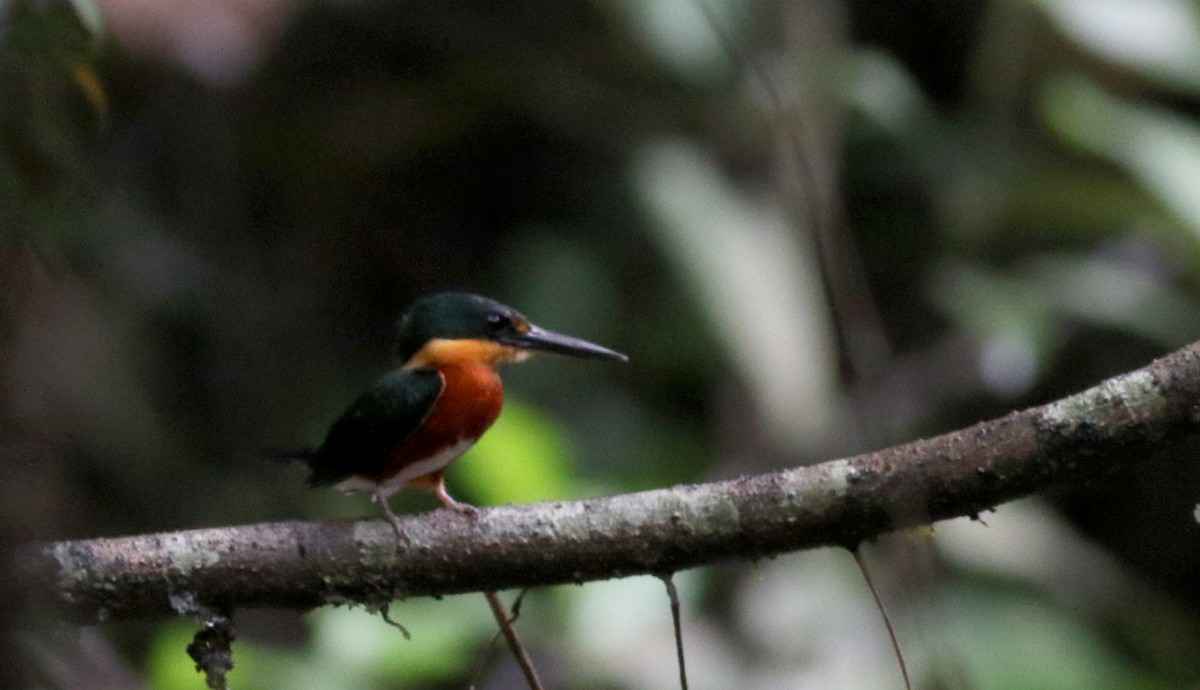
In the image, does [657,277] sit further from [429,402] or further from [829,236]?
[429,402]

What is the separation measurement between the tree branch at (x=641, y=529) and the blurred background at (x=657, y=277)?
1076mm

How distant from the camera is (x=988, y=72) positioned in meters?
5.70

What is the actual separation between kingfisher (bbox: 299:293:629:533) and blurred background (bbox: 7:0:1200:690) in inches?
27.3

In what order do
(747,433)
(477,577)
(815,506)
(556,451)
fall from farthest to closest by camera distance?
(747,433) → (556,451) → (477,577) → (815,506)

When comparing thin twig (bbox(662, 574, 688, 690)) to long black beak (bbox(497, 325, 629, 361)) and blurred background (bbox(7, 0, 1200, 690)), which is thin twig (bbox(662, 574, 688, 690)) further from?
blurred background (bbox(7, 0, 1200, 690))

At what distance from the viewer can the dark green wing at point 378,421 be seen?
8.91 feet

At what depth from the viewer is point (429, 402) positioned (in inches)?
108

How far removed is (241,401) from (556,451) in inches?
109

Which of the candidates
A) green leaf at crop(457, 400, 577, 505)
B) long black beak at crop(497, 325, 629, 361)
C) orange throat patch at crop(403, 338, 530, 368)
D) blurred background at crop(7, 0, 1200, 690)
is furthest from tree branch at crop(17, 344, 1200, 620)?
green leaf at crop(457, 400, 577, 505)

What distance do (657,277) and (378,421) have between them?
3576mm

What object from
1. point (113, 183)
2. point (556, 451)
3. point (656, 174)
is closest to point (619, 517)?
point (556, 451)

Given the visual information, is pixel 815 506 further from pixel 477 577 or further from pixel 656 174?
pixel 656 174

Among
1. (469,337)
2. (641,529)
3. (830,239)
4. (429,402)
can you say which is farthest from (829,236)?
(641,529)

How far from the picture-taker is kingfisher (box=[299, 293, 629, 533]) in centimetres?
273
